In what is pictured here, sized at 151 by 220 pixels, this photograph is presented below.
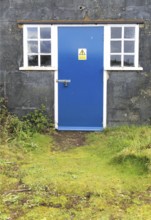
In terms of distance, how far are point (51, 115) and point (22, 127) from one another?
0.94 metres

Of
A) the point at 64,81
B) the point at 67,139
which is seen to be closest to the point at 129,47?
the point at 64,81

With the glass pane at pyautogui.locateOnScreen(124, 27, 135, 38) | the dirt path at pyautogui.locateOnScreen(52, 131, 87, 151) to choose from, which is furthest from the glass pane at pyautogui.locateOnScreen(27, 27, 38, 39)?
the dirt path at pyautogui.locateOnScreen(52, 131, 87, 151)

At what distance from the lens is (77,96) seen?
9.27m

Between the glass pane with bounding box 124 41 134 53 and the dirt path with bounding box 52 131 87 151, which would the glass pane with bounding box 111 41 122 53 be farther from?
the dirt path with bounding box 52 131 87 151

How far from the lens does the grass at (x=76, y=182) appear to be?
4637mm

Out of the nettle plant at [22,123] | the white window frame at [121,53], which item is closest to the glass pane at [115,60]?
the white window frame at [121,53]

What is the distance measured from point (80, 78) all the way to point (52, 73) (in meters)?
0.67

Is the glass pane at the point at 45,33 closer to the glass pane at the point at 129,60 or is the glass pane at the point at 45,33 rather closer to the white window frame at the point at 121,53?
the white window frame at the point at 121,53

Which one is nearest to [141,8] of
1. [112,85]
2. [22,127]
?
[112,85]

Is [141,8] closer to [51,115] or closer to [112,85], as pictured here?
[112,85]

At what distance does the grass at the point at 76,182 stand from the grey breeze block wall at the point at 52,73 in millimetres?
1661

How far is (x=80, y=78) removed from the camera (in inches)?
363

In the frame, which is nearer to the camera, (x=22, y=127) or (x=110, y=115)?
(x=22, y=127)

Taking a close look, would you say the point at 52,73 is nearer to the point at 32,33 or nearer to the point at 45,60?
the point at 45,60
